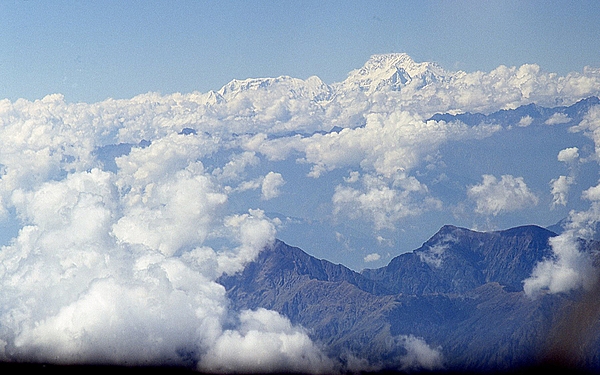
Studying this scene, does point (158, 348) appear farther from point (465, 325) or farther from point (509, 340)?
point (465, 325)

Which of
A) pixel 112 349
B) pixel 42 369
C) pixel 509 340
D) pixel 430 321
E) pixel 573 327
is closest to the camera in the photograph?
pixel 42 369

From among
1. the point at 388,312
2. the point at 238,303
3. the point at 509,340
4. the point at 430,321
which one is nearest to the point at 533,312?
the point at 509,340

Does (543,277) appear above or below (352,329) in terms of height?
above

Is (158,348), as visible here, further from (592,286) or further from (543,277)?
(543,277)

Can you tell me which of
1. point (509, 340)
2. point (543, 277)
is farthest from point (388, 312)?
point (509, 340)

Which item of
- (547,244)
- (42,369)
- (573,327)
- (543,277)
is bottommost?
(42,369)

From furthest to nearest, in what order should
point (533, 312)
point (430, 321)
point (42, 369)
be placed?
point (430, 321)
point (533, 312)
point (42, 369)

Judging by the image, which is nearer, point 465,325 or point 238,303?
point 465,325

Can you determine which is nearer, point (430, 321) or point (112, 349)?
point (112, 349)

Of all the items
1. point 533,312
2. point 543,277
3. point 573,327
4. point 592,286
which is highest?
point 543,277
